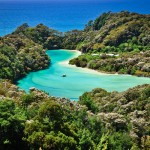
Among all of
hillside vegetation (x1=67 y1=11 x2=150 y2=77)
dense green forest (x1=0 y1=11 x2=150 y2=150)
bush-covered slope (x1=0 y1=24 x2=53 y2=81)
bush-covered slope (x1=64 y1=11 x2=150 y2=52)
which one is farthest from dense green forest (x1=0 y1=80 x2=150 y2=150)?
bush-covered slope (x1=64 y1=11 x2=150 y2=52)

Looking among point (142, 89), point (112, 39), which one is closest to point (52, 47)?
point (112, 39)

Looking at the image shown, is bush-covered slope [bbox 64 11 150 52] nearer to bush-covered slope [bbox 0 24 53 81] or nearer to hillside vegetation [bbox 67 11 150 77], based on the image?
hillside vegetation [bbox 67 11 150 77]

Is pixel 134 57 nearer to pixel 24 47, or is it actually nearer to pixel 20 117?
pixel 24 47

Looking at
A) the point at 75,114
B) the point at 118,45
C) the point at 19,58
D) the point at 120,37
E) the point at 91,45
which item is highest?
the point at 120,37

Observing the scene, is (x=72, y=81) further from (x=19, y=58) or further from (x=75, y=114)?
(x=75, y=114)

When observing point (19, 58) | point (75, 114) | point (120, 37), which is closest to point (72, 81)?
point (19, 58)

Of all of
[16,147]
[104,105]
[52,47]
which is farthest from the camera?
[52,47]
